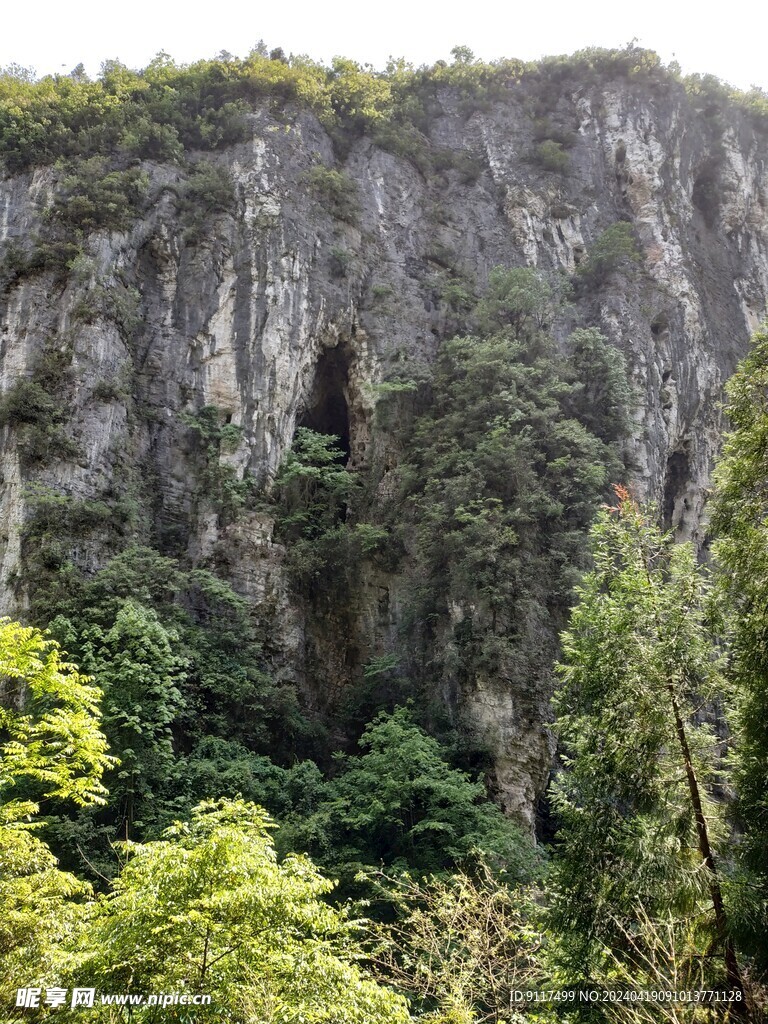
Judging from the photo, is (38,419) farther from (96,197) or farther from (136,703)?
(136,703)

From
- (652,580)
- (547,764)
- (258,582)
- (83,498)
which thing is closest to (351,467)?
(258,582)

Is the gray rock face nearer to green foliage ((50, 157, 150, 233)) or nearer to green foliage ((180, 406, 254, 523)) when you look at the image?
green foliage ((180, 406, 254, 523))

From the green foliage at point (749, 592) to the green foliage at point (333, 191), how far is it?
17315mm

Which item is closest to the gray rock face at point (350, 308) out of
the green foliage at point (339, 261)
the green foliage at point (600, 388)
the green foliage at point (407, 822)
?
the green foliage at point (339, 261)

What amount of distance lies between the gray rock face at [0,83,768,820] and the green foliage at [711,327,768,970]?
833cm

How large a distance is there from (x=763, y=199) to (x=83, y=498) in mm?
25517

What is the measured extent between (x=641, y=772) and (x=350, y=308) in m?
16.9

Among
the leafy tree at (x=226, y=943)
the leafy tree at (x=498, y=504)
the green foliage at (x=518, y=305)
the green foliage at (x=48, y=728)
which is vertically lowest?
the leafy tree at (x=226, y=943)

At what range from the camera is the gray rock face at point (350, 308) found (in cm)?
1684

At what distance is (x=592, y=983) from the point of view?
6.83 meters

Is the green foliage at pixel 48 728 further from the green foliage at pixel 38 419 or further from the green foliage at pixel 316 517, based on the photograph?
the green foliage at pixel 316 517

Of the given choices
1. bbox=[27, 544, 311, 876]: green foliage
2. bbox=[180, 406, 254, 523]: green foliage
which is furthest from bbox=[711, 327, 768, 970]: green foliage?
bbox=[180, 406, 254, 523]: green foliage

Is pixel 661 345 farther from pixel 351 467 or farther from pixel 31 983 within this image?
pixel 31 983

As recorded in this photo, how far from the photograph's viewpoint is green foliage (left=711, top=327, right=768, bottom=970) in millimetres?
6355
